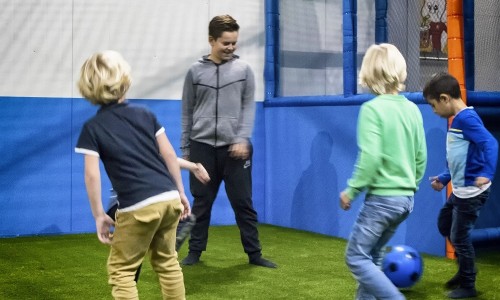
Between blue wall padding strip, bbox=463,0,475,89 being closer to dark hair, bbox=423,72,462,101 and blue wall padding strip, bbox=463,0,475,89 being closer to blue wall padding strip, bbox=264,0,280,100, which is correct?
dark hair, bbox=423,72,462,101

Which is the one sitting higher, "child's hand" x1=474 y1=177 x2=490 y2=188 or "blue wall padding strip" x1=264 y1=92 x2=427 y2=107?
"blue wall padding strip" x1=264 y1=92 x2=427 y2=107

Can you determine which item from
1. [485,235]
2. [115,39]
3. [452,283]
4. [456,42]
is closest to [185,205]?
[452,283]

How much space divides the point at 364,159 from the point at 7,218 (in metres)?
3.97

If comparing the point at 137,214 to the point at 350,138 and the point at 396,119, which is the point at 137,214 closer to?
the point at 396,119

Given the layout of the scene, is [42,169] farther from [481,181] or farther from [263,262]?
[481,181]

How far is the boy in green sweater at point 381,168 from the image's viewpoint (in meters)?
3.15

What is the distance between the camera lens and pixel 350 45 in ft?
20.3

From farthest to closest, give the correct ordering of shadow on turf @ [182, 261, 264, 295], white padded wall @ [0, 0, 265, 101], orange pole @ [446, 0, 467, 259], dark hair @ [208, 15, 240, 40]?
1. white padded wall @ [0, 0, 265, 101]
2. orange pole @ [446, 0, 467, 259]
3. dark hair @ [208, 15, 240, 40]
4. shadow on turf @ [182, 261, 264, 295]

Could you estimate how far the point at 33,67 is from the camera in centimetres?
636

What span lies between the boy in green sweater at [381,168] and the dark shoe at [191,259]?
198 centimetres

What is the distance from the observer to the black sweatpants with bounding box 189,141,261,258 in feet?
16.1

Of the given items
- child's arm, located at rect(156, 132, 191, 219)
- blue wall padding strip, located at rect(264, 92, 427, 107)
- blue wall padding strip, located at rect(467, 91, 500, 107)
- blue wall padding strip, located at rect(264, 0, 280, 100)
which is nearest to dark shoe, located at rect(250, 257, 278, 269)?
blue wall padding strip, located at rect(264, 92, 427, 107)

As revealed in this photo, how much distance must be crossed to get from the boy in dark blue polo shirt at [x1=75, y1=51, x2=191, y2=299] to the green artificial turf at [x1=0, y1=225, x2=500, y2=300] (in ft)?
3.96

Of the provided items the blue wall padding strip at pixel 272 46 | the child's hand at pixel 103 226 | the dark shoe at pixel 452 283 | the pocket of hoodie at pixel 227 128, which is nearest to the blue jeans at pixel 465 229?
the dark shoe at pixel 452 283
